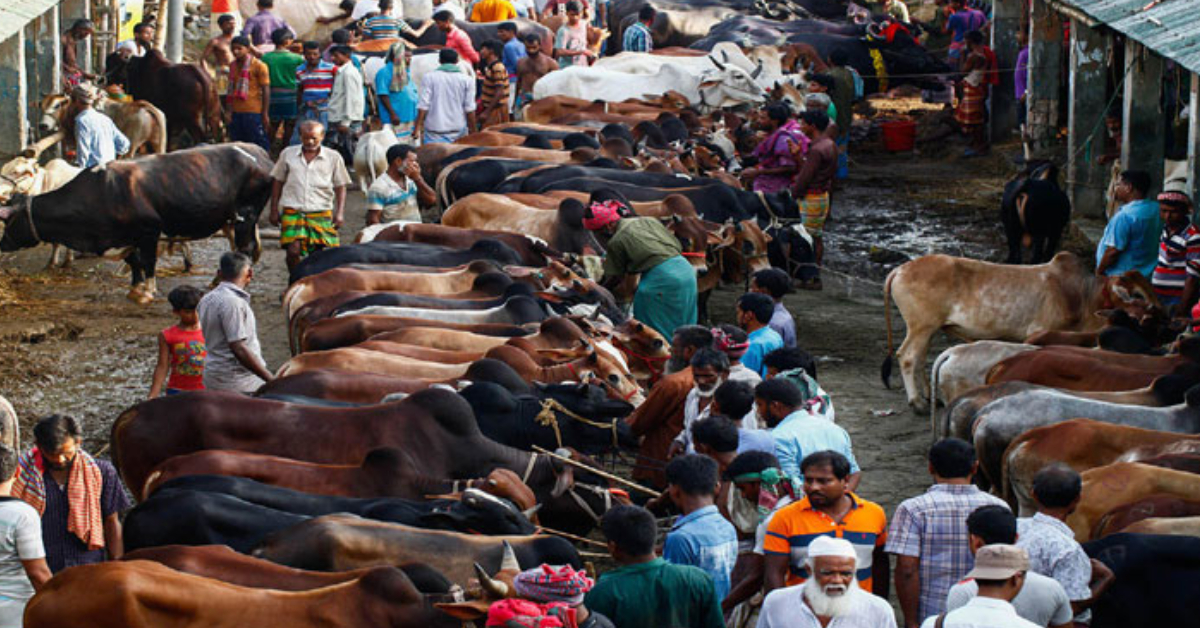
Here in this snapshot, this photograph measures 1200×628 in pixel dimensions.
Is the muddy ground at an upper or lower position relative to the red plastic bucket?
lower

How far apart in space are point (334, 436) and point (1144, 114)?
998cm

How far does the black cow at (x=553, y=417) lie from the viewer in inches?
352

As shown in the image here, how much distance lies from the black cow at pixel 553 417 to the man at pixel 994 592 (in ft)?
11.9

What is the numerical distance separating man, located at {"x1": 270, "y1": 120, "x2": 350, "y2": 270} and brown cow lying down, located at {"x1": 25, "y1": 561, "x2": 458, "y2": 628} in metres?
7.45

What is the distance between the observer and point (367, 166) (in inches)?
647

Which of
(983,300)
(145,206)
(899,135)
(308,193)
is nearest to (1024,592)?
(983,300)

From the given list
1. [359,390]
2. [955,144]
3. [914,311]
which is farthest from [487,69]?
[359,390]

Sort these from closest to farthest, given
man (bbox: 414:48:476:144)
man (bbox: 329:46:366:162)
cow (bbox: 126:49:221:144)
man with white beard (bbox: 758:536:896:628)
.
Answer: man with white beard (bbox: 758:536:896:628), man (bbox: 329:46:366:162), man (bbox: 414:48:476:144), cow (bbox: 126:49:221:144)

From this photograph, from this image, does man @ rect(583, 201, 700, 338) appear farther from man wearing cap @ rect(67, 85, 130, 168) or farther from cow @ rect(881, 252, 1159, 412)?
man wearing cap @ rect(67, 85, 130, 168)

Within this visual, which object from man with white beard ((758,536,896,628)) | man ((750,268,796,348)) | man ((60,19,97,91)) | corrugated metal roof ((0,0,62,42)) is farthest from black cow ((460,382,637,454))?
man ((60,19,97,91))

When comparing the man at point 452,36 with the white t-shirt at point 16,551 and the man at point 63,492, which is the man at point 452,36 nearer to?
the man at point 63,492

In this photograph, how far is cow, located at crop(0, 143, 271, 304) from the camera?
14641 millimetres

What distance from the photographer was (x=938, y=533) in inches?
259

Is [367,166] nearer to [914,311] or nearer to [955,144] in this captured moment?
[914,311]
